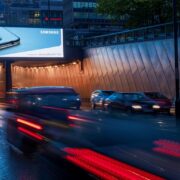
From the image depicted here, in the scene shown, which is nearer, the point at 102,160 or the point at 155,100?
the point at 102,160

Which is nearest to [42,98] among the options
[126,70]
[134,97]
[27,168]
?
[27,168]

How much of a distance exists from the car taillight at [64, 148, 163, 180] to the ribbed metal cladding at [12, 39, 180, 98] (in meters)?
34.7

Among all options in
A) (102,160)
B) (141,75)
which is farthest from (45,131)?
(141,75)

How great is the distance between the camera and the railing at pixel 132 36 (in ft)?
135

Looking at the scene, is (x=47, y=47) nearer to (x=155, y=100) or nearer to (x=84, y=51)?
(x=84, y=51)

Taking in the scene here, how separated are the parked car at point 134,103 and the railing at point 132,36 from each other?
1070 centimetres

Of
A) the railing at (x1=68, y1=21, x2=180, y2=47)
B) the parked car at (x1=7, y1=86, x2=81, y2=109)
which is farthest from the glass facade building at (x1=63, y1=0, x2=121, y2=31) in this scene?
the parked car at (x1=7, y1=86, x2=81, y2=109)

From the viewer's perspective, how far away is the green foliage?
57531mm

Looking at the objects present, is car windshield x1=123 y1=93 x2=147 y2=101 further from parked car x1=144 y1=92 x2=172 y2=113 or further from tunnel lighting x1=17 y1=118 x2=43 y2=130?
tunnel lighting x1=17 y1=118 x2=43 y2=130

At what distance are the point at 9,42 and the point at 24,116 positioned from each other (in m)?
46.3

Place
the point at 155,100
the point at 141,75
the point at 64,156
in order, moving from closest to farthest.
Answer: the point at 64,156 → the point at 155,100 → the point at 141,75

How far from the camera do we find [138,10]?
199 ft

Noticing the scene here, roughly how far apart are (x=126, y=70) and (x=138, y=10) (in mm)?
15362

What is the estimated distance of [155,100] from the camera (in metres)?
31.3
